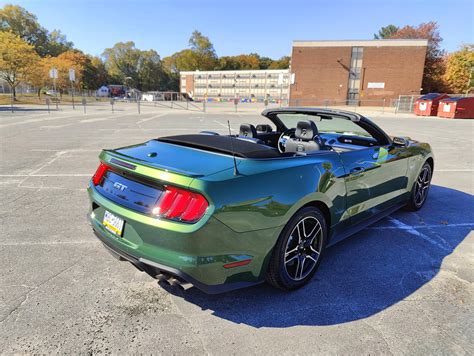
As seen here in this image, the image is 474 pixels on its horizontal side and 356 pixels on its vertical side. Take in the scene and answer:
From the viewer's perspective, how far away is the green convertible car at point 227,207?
2.29 meters

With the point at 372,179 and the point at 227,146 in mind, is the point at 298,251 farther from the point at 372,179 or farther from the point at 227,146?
the point at 372,179

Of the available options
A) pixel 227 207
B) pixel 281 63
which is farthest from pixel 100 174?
pixel 281 63

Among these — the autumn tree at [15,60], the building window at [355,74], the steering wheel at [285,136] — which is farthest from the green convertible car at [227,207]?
the building window at [355,74]

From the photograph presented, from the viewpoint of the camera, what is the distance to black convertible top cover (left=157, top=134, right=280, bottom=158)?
280 centimetres

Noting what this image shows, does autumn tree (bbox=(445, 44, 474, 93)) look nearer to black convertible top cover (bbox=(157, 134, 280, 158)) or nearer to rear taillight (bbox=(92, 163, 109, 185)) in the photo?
black convertible top cover (bbox=(157, 134, 280, 158))

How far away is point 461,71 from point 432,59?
286 inches

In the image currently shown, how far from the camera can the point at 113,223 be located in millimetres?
2684

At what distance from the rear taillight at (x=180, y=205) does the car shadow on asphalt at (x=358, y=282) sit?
879 millimetres

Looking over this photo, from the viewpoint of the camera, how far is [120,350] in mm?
2236

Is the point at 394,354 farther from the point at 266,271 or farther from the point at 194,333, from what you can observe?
the point at 194,333

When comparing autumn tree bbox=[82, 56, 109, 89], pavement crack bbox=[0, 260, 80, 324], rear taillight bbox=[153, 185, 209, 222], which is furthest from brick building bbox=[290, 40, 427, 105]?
autumn tree bbox=[82, 56, 109, 89]

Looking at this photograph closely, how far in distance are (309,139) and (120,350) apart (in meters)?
2.58

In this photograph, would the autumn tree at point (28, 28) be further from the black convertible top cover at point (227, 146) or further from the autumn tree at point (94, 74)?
the black convertible top cover at point (227, 146)

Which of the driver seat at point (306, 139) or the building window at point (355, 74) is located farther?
the building window at point (355, 74)
